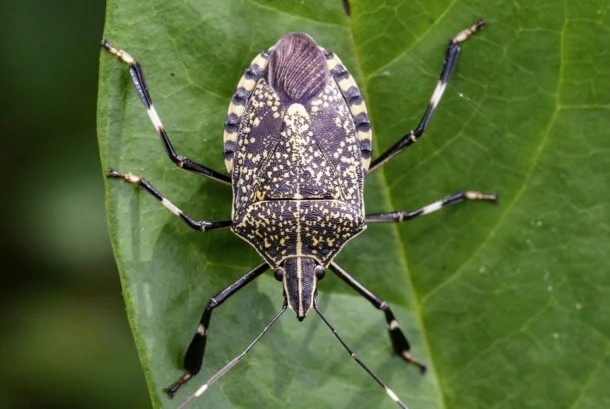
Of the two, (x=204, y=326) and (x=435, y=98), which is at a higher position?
(x=435, y=98)

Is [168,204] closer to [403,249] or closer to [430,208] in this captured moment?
[403,249]

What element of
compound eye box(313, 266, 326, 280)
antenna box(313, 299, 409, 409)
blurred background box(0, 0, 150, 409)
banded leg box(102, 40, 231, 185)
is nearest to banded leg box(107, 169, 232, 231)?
banded leg box(102, 40, 231, 185)

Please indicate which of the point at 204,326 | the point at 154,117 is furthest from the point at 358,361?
the point at 154,117

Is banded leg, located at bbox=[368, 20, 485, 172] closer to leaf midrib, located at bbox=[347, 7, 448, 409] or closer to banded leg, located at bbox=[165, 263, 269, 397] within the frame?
leaf midrib, located at bbox=[347, 7, 448, 409]

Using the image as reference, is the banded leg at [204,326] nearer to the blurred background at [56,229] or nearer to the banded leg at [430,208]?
the banded leg at [430,208]

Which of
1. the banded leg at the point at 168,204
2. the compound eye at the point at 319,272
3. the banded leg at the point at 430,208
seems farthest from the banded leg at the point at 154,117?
the banded leg at the point at 430,208

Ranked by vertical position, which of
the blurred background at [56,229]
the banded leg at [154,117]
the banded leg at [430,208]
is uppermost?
the banded leg at [154,117]
